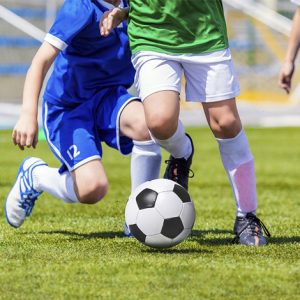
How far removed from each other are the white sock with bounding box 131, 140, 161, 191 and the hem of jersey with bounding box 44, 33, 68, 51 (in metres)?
0.65

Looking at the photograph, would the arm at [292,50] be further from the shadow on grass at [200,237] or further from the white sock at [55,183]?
the white sock at [55,183]

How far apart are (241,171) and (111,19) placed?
1.00 m

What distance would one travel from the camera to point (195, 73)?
15.4 ft

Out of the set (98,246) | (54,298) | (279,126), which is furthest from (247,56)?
(54,298)

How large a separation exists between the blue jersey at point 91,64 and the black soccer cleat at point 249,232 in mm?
1046

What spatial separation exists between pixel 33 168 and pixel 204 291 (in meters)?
2.24

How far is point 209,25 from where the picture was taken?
4.66 metres

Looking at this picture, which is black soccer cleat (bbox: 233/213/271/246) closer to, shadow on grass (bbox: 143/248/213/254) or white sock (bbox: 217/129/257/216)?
white sock (bbox: 217/129/257/216)

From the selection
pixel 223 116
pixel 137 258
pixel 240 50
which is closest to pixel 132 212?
pixel 137 258

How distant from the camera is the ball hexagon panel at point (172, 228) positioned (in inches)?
176

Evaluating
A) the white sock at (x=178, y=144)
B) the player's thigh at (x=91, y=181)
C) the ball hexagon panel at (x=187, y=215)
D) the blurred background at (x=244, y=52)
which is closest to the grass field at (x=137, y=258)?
the ball hexagon panel at (x=187, y=215)

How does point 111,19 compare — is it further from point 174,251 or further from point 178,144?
point 174,251

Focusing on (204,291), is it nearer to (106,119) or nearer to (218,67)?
(218,67)

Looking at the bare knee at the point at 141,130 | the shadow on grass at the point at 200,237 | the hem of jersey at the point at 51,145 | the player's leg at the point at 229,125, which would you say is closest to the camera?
the player's leg at the point at 229,125
